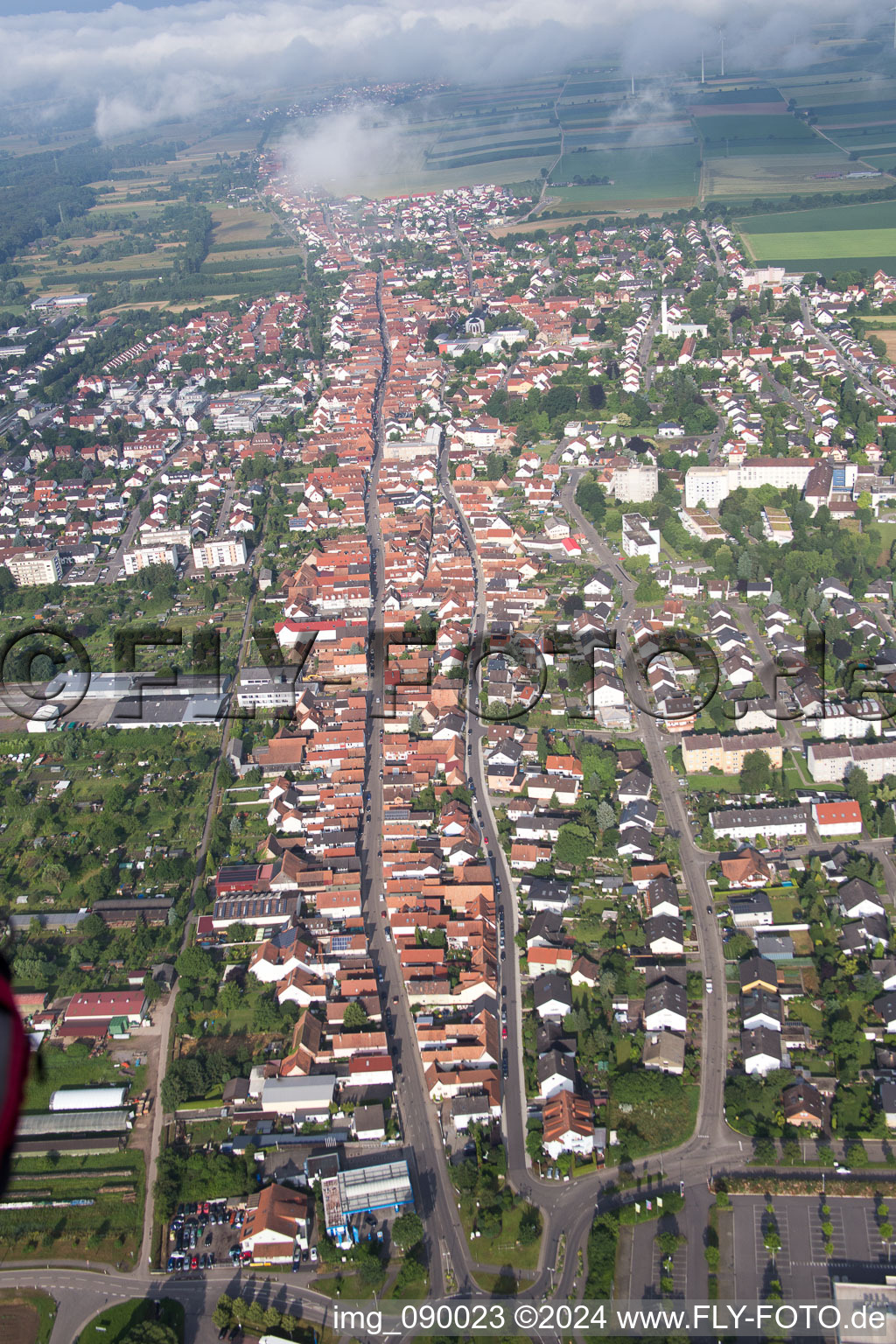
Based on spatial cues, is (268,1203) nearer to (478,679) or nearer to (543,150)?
(478,679)

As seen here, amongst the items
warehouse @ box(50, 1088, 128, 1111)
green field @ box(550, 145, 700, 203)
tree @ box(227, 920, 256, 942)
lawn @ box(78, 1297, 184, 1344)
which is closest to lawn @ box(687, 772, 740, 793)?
tree @ box(227, 920, 256, 942)

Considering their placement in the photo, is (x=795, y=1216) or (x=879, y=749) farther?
(x=879, y=749)

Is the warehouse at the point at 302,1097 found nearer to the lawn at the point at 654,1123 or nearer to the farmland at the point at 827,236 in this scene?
A: the lawn at the point at 654,1123

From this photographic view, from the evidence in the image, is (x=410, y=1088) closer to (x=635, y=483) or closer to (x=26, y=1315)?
(x=26, y=1315)

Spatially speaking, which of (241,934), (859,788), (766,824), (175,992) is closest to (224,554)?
(241,934)

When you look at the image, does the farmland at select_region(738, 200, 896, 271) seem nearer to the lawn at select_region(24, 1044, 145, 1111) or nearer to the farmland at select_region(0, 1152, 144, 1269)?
the lawn at select_region(24, 1044, 145, 1111)

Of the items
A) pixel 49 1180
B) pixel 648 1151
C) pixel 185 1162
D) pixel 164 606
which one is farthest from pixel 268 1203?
pixel 164 606

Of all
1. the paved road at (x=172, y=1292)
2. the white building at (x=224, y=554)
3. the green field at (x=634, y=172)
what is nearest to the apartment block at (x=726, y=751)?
the paved road at (x=172, y=1292)
